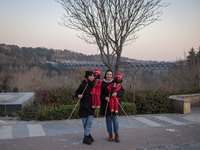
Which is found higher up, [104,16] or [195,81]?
[104,16]

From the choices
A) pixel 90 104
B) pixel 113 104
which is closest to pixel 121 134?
pixel 113 104

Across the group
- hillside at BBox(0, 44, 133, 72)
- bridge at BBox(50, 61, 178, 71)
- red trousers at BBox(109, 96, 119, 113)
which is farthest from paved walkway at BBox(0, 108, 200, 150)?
hillside at BBox(0, 44, 133, 72)

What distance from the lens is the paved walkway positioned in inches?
207

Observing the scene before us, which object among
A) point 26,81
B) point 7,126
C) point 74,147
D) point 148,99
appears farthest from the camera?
point 26,81

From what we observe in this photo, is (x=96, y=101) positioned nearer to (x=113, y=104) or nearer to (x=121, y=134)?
(x=113, y=104)

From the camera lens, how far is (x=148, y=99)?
9.70 meters

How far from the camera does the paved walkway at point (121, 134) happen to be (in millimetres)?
5258

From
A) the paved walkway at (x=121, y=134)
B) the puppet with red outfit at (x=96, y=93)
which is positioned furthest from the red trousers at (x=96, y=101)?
the paved walkway at (x=121, y=134)

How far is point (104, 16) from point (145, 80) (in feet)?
25.0

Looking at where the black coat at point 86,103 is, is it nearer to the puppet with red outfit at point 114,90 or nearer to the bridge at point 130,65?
the puppet with red outfit at point 114,90

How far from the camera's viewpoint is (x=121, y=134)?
6105 millimetres

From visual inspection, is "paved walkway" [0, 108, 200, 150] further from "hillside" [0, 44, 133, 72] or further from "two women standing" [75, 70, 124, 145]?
"hillside" [0, 44, 133, 72]

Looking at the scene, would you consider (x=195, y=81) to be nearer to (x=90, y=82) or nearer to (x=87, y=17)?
(x=87, y=17)

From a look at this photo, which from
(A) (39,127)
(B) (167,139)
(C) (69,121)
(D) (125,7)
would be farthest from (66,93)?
(B) (167,139)
